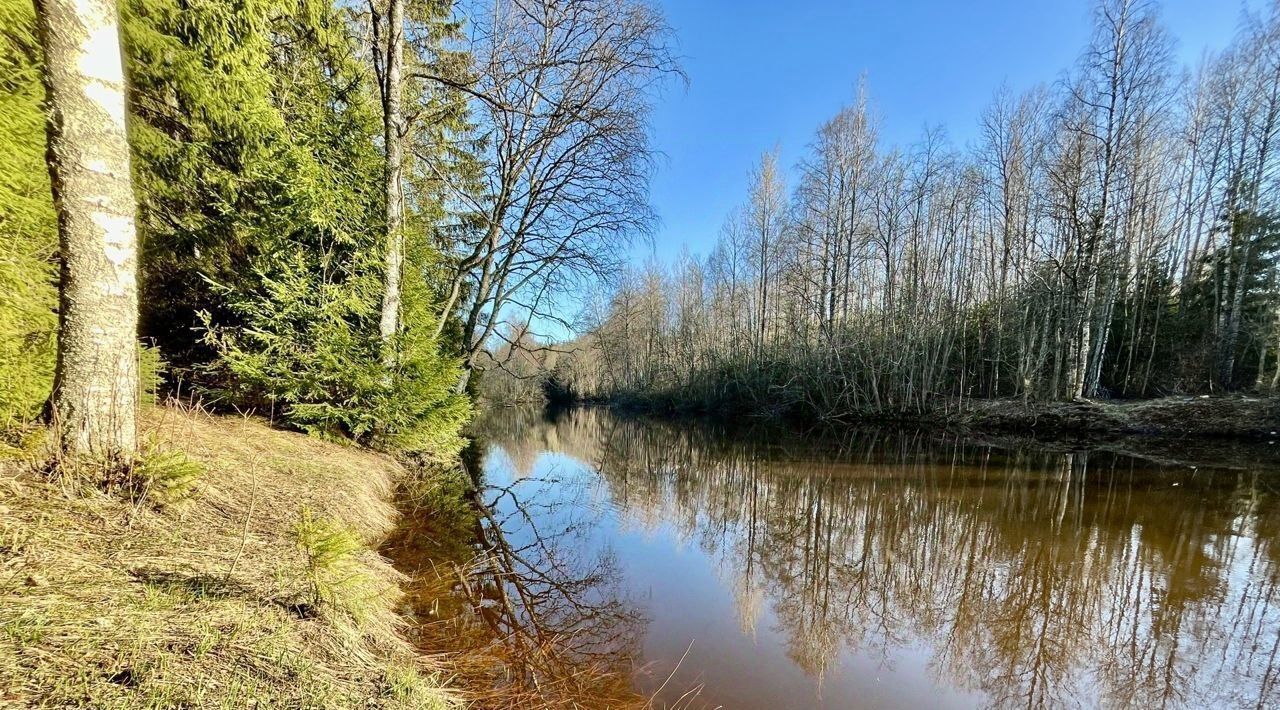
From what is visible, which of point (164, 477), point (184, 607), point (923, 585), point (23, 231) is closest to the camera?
point (184, 607)

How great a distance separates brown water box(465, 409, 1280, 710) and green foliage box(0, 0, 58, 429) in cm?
369

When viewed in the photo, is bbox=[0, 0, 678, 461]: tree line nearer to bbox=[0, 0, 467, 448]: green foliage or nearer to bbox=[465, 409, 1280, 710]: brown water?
bbox=[0, 0, 467, 448]: green foliage

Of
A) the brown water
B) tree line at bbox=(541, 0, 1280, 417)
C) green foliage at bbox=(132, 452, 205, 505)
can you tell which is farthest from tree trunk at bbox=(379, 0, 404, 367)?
tree line at bbox=(541, 0, 1280, 417)

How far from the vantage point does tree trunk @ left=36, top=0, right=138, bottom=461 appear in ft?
7.93

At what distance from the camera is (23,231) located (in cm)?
298

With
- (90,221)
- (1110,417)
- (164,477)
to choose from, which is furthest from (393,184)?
(1110,417)

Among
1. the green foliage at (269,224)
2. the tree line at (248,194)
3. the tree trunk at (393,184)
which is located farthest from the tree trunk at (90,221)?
the tree trunk at (393,184)

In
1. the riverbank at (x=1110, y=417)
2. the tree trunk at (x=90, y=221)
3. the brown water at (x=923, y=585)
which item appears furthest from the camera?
the riverbank at (x=1110, y=417)

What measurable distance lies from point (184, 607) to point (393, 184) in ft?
19.7

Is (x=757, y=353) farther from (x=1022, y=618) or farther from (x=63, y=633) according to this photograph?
(x=63, y=633)

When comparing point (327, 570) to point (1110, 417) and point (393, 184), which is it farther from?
point (1110, 417)

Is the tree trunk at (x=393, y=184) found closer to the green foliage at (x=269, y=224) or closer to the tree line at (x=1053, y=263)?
the green foliage at (x=269, y=224)

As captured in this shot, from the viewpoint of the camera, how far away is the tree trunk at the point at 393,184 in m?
6.39

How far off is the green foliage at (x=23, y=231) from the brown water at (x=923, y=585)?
369cm
